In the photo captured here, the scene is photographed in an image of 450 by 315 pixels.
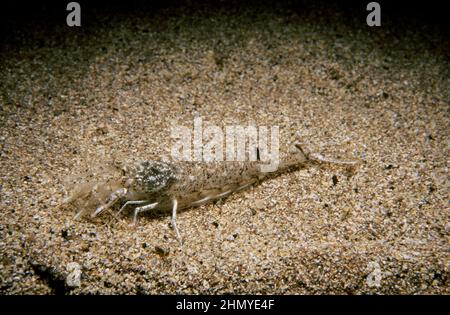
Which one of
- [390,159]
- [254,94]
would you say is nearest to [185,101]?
[254,94]

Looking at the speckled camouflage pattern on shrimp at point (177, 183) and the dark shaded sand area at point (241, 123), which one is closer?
the dark shaded sand area at point (241, 123)

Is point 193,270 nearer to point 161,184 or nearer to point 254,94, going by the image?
point 161,184

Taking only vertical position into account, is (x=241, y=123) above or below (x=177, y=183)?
above

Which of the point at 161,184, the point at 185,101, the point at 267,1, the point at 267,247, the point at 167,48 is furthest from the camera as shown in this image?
the point at 267,1

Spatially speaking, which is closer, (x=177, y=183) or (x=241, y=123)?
(x=177, y=183)

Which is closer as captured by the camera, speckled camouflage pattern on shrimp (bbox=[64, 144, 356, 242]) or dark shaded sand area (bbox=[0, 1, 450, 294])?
dark shaded sand area (bbox=[0, 1, 450, 294])
